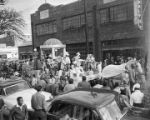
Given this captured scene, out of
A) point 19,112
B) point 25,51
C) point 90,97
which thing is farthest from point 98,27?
point 90,97

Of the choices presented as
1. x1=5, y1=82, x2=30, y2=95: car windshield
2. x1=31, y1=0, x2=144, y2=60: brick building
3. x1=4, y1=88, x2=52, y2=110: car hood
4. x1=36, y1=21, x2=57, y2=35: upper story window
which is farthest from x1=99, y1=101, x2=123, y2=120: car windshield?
x1=36, y1=21, x2=57, y2=35: upper story window

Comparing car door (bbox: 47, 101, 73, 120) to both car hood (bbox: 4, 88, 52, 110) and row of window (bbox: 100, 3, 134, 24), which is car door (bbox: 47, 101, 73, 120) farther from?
row of window (bbox: 100, 3, 134, 24)

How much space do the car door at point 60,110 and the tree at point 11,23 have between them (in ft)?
59.1

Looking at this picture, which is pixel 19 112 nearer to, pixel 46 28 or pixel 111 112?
pixel 111 112

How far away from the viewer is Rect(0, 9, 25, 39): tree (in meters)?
23.6

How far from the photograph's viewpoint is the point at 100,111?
19.3 ft

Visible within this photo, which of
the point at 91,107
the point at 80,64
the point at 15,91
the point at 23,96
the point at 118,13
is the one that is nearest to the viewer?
the point at 91,107

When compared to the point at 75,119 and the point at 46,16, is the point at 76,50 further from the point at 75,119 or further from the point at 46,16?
the point at 75,119

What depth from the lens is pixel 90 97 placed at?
6.48 m

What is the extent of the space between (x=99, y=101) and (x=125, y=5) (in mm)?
17785

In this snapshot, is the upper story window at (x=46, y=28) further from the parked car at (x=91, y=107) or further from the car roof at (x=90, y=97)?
the parked car at (x=91, y=107)

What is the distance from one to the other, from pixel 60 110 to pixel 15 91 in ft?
16.3

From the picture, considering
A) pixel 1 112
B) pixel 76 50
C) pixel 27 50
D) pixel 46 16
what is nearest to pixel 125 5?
pixel 76 50

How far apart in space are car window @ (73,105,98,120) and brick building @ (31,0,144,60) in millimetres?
16037
